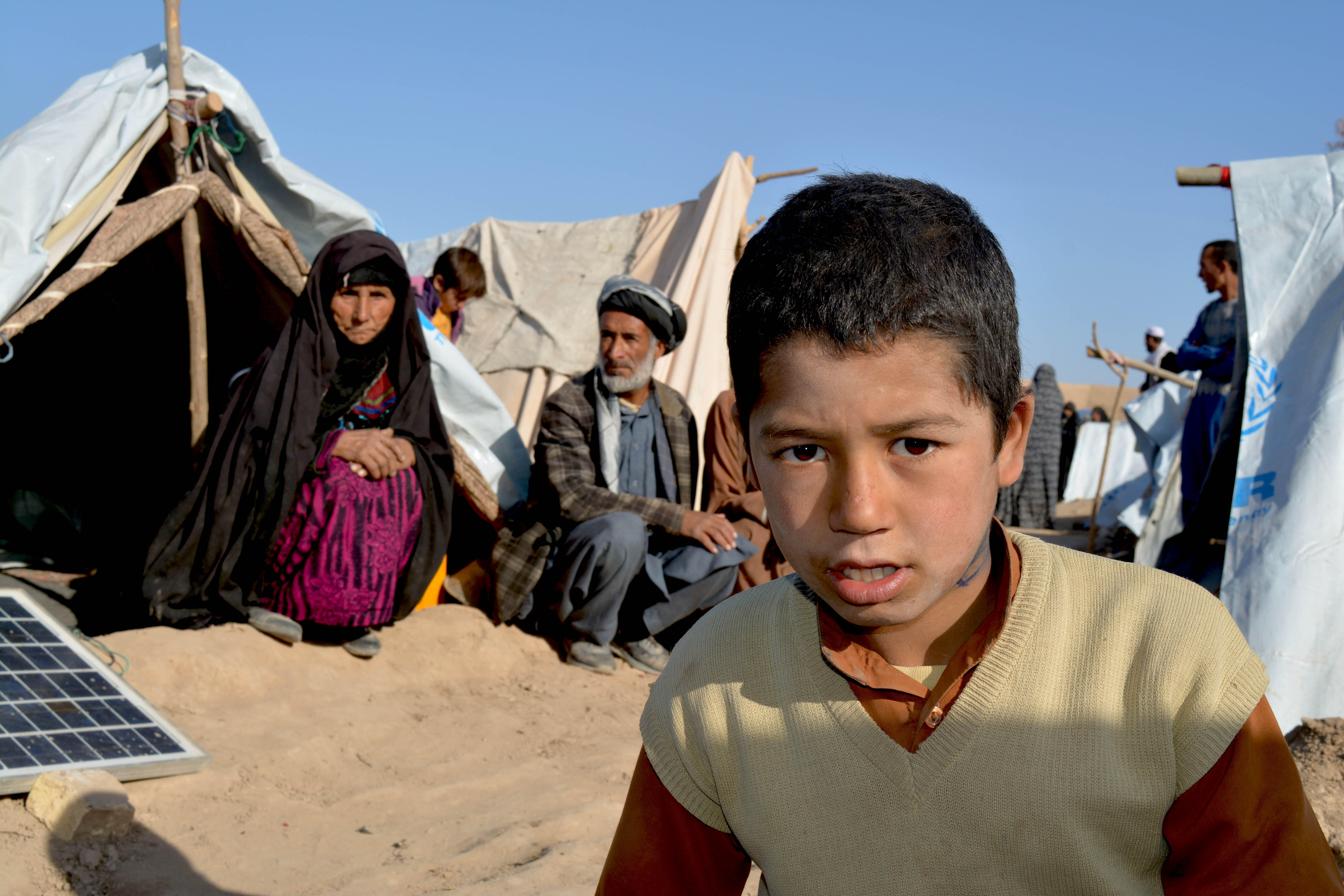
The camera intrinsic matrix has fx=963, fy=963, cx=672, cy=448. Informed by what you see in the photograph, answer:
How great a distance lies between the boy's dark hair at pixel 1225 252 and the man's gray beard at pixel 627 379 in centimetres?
311

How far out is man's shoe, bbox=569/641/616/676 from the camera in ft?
12.7

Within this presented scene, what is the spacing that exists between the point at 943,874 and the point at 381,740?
2.33 meters

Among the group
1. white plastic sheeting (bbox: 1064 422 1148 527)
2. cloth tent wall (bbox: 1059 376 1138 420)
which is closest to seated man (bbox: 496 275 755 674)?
white plastic sheeting (bbox: 1064 422 1148 527)

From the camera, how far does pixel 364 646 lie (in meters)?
3.52

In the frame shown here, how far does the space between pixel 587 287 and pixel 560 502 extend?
12.3 feet

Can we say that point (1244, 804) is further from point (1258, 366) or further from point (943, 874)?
point (1258, 366)

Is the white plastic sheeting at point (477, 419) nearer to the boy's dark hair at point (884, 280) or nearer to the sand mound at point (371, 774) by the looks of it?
the sand mound at point (371, 774)

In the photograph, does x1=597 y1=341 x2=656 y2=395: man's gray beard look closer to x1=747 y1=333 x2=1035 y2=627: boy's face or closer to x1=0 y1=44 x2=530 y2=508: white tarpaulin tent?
x1=0 y1=44 x2=530 y2=508: white tarpaulin tent

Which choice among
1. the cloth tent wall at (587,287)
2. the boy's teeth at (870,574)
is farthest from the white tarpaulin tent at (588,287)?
the boy's teeth at (870,574)

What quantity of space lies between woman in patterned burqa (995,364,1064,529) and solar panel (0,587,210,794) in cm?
828

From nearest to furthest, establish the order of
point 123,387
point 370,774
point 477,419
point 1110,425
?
point 370,774, point 477,419, point 123,387, point 1110,425

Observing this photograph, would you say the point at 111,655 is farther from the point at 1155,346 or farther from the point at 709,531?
the point at 1155,346

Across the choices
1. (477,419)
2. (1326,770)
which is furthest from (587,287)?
(1326,770)

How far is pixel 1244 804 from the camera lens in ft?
2.93
